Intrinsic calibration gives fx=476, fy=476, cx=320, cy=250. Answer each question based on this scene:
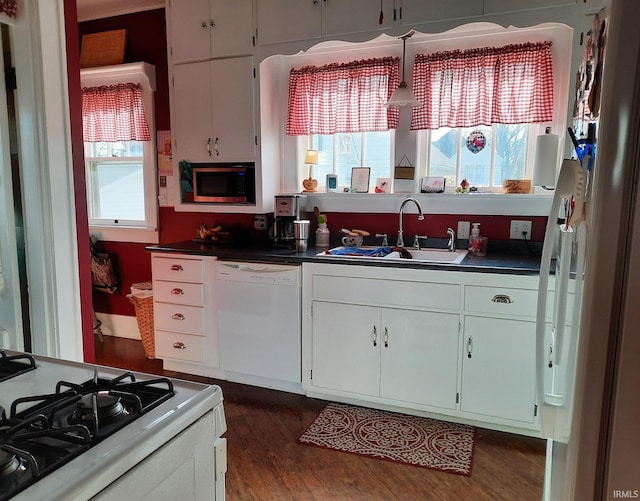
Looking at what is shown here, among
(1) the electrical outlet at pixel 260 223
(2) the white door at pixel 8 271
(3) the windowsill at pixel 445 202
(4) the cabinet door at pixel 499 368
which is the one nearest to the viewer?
(2) the white door at pixel 8 271

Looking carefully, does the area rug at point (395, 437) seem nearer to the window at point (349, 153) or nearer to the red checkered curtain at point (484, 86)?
the window at point (349, 153)

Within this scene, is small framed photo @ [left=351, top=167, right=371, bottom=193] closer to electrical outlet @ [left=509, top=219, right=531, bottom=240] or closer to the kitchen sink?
the kitchen sink

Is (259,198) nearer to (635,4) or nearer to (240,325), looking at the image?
(240,325)

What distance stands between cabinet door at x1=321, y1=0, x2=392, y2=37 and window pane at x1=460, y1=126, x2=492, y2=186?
2.84 ft

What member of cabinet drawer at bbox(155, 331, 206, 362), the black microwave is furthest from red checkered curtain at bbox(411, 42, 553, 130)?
cabinet drawer at bbox(155, 331, 206, 362)

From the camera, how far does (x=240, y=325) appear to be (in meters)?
3.12

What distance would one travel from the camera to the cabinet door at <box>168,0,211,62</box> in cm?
327

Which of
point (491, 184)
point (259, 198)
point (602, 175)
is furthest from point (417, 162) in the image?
point (602, 175)

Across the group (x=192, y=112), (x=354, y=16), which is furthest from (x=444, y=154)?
(x=192, y=112)

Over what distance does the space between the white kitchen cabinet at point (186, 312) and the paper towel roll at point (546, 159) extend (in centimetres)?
205

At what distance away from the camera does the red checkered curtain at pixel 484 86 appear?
2.81m

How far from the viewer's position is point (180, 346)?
333 centimetres

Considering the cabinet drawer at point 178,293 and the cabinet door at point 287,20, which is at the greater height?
the cabinet door at point 287,20

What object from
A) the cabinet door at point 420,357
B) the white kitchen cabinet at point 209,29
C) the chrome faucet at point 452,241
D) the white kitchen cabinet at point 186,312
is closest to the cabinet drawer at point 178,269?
the white kitchen cabinet at point 186,312
